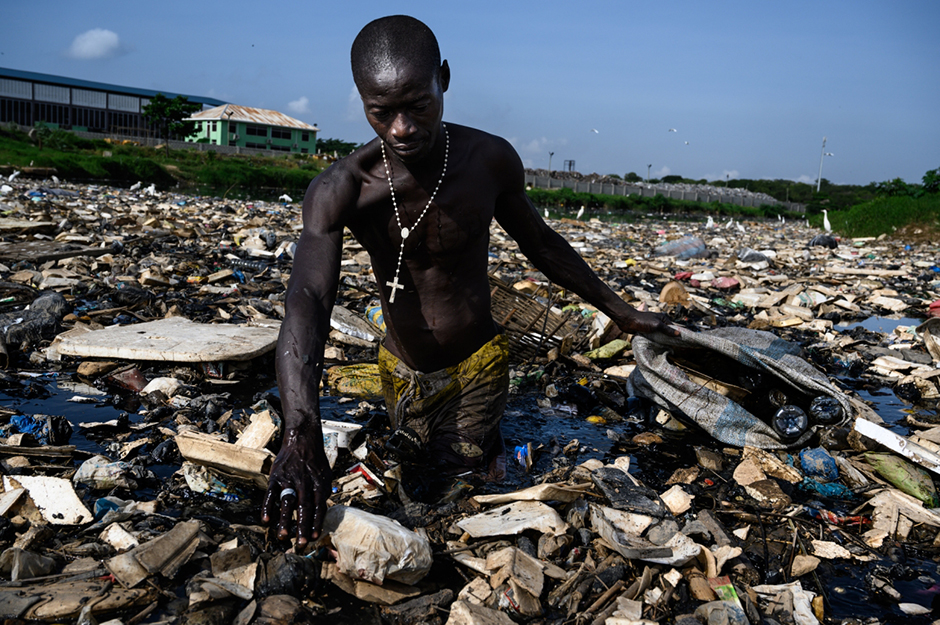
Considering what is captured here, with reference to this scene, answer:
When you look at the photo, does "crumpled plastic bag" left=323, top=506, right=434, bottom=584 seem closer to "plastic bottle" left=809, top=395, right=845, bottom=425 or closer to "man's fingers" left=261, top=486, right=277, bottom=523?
"man's fingers" left=261, top=486, right=277, bottom=523

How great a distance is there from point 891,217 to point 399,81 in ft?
68.8

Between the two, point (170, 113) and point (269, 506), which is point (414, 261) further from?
point (170, 113)

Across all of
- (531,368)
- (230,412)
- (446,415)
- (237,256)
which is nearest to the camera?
(446,415)

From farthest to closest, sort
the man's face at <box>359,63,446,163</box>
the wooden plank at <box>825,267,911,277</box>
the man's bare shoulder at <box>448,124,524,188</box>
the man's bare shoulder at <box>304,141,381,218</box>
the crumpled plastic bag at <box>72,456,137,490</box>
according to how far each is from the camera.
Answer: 1. the wooden plank at <box>825,267,911,277</box>
2. the man's bare shoulder at <box>448,124,524,188</box>
3. the crumpled plastic bag at <box>72,456,137,490</box>
4. the man's bare shoulder at <box>304,141,381,218</box>
5. the man's face at <box>359,63,446,163</box>

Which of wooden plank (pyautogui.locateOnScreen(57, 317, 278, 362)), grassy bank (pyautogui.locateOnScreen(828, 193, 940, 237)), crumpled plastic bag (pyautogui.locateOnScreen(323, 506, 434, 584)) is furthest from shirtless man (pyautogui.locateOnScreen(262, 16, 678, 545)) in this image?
grassy bank (pyautogui.locateOnScreen(828, 193, 940, 237))

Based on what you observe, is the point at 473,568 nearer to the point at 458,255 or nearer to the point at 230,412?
the point at 458,255

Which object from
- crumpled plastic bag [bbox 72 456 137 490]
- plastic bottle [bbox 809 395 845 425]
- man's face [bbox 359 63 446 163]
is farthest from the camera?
plastic bottle [bbox 809 395 845 425]

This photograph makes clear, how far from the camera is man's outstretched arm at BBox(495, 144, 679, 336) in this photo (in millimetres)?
2933

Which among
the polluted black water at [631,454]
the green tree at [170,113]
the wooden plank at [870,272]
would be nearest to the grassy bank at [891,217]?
the wooden plank at [870,272]

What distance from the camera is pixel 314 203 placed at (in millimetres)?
2336

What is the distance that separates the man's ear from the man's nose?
0.29 meters

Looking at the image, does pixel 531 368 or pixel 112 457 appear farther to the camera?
pixel 531 368

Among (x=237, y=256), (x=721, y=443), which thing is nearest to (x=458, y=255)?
(x=721, y=443)

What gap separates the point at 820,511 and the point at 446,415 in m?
1.62
